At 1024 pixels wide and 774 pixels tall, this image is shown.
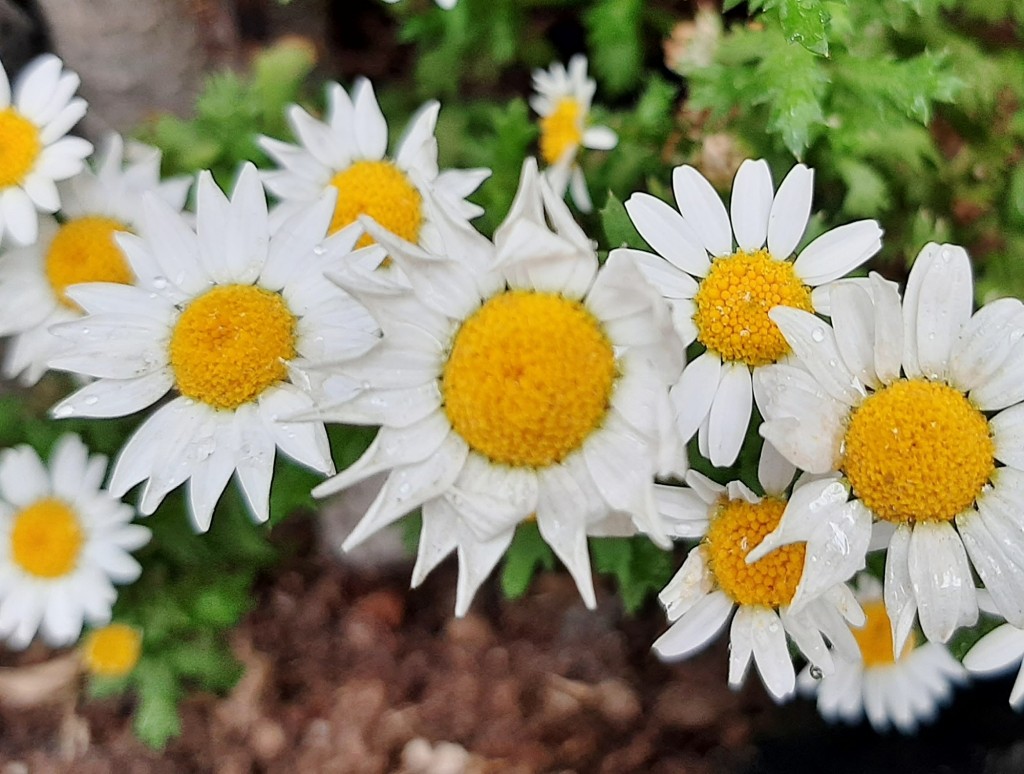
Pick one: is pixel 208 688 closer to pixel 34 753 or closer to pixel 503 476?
pixel 34 753

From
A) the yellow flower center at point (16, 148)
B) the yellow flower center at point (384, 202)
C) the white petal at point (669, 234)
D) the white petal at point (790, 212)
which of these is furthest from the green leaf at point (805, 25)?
the yellow flower center at point (16, 148)

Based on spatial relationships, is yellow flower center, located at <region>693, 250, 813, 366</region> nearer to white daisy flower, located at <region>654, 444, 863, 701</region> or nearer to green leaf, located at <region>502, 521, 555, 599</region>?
white daisy flower, located at <region>654, 444, 863, 701</region>

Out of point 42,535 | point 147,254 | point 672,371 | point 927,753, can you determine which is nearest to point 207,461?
point 147,254

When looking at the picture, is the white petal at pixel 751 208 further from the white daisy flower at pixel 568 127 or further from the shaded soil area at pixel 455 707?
the shaded soil area at pixel 455 707

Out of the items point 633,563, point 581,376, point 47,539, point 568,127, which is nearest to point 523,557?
point 633,563

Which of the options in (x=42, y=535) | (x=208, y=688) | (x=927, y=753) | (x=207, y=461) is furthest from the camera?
(x=208, y=688)
